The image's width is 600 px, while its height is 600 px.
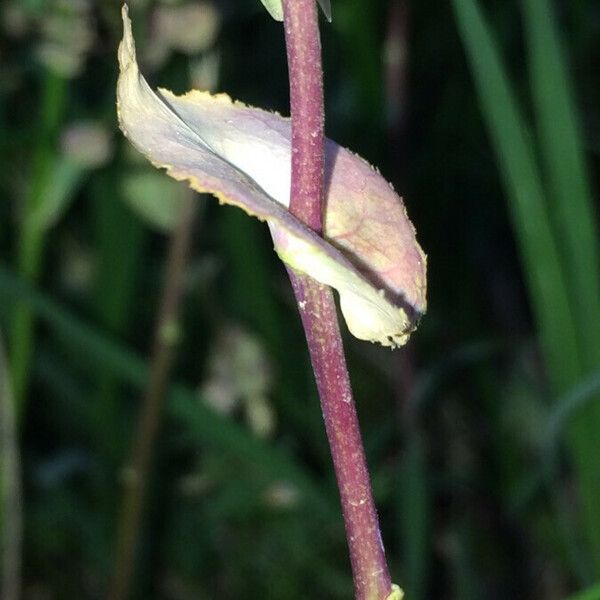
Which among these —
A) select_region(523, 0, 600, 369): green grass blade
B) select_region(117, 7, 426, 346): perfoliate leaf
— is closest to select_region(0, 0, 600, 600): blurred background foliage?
select_region(523, 0, 600, 369): green grass blade

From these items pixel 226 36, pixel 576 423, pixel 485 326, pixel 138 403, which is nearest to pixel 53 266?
pixel 138 403

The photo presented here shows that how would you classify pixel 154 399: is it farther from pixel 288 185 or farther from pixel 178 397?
pixel 288 185

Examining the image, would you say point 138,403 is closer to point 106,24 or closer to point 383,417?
point 383,417

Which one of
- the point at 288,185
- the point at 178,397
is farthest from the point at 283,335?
the point at 288,185

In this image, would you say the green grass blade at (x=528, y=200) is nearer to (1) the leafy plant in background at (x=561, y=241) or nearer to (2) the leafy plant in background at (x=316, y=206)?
(1) the leafy plant in background at (x=561, y=241)

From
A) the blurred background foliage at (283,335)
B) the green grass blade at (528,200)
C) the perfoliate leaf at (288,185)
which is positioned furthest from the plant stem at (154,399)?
the perfoliate leaf at (288,185)

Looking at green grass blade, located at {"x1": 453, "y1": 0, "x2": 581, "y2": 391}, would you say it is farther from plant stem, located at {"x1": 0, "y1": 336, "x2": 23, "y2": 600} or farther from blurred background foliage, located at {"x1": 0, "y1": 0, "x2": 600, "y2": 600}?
plant stem, located at {"x1": 0, "y1": 336, "x2": 23, "y2": 600}

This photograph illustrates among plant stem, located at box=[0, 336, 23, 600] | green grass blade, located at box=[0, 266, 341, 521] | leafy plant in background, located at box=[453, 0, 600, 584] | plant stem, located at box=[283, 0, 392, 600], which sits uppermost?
plant stem, located at box=[283, 0, 392, 600]
